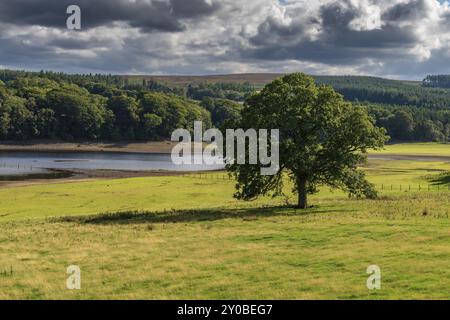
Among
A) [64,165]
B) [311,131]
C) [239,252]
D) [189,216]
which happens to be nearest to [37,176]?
[64,165]

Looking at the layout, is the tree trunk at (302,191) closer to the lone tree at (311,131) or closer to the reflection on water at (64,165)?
the lone tree at (311,131)

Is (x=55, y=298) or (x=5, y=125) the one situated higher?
(x=5, y=125)

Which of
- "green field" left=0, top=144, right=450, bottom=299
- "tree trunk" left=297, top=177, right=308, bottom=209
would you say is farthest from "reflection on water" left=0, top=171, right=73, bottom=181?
"tree trunk" left=297, top=177, right=308, bottom=209

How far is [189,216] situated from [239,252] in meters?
18.6

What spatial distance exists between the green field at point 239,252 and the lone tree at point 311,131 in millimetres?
3185

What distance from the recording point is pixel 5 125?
621 feet

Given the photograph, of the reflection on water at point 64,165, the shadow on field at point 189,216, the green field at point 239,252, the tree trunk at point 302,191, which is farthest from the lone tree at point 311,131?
the reflection on water at point 64,165

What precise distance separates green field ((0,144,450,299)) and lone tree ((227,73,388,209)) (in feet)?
10.5

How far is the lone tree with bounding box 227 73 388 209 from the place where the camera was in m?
48.2

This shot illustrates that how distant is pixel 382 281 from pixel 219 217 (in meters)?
25.5
